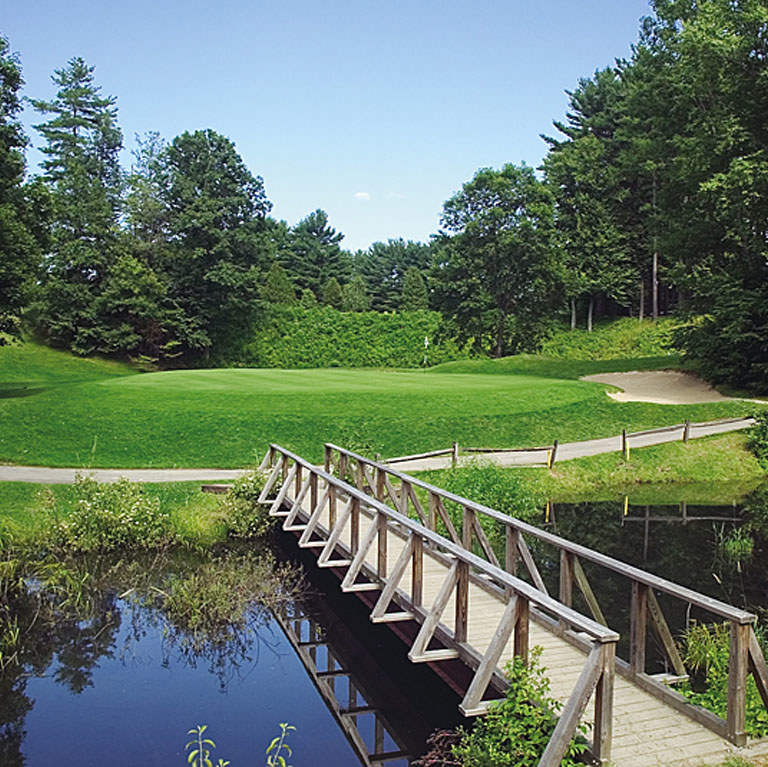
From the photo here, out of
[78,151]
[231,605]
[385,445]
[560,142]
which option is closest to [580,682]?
[231,605]

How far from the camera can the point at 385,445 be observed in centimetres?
2069

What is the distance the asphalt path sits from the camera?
16.7 metres

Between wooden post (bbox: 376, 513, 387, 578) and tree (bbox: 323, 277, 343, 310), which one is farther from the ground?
tree (bbox: 323, 277, 343, 310)

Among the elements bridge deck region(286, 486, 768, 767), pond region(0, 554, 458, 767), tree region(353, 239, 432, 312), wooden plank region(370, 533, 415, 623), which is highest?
tree region(353, 239, 432, 312)

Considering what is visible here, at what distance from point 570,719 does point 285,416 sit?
16.8 metres

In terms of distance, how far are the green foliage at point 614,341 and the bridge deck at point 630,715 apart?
35.1 metres

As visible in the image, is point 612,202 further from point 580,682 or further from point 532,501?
point 580,682

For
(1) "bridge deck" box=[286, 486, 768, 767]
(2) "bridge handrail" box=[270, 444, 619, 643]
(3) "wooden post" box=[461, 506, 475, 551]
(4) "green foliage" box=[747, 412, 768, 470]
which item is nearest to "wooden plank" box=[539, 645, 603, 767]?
(2) "bridge handrail" box=[270, 444, 619, 643]

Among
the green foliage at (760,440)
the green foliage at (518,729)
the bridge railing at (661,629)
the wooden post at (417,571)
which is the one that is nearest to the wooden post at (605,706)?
the green foliage at (518,729)

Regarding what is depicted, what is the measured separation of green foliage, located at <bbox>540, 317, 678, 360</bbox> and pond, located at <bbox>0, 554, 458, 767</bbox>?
34417 mm

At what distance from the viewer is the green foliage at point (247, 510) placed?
14.0 meters

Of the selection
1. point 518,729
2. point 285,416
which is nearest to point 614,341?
point 285,416

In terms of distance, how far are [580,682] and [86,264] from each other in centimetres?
4497

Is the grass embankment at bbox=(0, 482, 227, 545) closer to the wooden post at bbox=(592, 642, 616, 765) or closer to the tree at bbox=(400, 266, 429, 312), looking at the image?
the wooden post at bbox=(592, 642, 616, 765)
